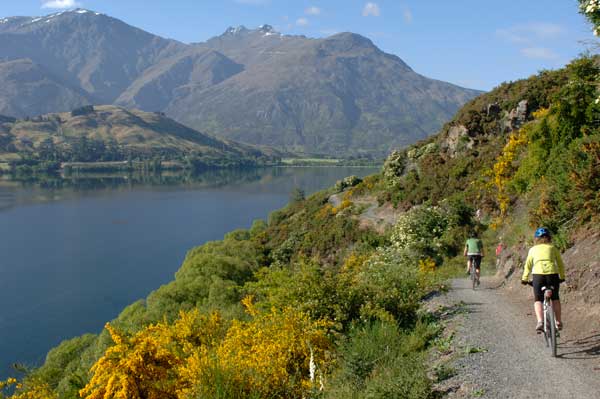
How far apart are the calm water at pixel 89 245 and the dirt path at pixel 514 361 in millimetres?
44808

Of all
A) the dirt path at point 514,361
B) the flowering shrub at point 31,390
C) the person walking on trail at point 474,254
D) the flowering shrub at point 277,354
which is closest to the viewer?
the dirt path at point 514,361

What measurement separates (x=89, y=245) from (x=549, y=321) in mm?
88877

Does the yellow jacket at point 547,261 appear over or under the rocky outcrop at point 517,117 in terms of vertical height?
under

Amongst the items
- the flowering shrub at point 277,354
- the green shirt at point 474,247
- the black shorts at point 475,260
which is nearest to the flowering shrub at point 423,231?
the green shirt at point 474,247

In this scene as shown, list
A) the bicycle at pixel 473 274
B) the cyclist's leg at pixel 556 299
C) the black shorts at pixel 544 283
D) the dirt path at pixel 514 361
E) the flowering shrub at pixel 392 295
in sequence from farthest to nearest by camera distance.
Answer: the bicycle at pixel 473 274, the flowering shrub at pixel 392 295, the black shorts at pixel 544 283, the cyclist's leg at pixel 556 299, the dirt path at pixel 514 361

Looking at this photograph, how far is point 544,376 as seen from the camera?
7.63 meters

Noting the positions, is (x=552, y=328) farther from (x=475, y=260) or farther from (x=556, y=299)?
(x=475, y=260)

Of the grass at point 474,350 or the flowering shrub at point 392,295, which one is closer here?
the grass at point 474,350

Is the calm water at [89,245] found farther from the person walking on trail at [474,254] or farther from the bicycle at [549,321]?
the bicycle at [549,321]

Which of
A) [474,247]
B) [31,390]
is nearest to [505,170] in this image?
[474,247]

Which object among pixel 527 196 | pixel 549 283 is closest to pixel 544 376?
pixel 549 283

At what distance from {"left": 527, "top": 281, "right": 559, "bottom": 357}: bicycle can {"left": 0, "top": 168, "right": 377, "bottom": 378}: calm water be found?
4646 centimetres

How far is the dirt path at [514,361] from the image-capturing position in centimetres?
725

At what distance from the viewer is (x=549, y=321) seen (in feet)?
27.8
